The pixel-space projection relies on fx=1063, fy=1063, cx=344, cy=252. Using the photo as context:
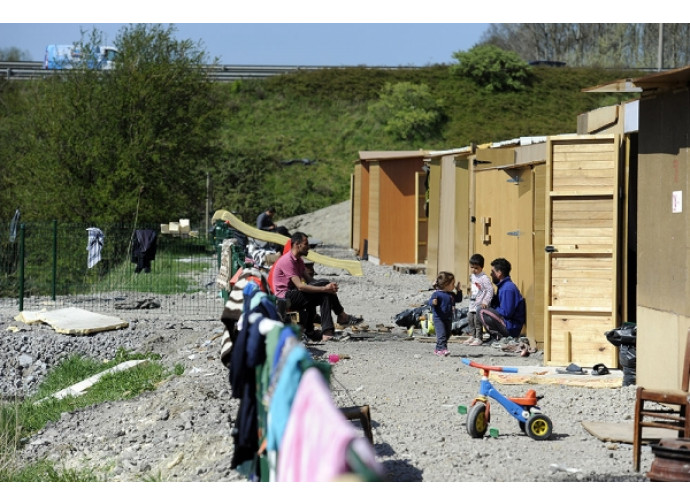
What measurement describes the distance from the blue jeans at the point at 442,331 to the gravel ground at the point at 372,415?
0.22 metres

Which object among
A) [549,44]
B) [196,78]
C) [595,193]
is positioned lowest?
[595,193]

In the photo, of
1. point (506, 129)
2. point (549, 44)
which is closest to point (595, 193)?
point (506, 129)

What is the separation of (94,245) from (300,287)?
27.0 ft

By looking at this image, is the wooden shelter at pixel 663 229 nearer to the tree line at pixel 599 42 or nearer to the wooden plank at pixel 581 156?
the wooden plank at pixel 581 156

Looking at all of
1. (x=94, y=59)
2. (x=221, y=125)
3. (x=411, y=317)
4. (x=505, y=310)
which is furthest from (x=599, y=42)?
(x=505, y=310)

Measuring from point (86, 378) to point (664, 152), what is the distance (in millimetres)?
8186

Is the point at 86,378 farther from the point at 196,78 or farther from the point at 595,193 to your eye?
the point at 196,78

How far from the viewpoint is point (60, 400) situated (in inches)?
504

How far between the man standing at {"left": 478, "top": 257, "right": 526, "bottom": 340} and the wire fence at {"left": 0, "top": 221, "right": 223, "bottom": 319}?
5732mm

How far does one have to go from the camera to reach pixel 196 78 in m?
34.8

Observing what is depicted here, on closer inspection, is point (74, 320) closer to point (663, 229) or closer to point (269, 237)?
point (269, 237)

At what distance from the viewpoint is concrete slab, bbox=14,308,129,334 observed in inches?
640

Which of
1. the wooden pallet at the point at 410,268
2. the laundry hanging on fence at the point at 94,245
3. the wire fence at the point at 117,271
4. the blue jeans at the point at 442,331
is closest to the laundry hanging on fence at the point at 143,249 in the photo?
the wire fence at the point at 117,271

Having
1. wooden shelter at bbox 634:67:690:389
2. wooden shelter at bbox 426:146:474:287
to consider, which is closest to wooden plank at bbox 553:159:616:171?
wooden shelter at bbox 634:67:690:389
